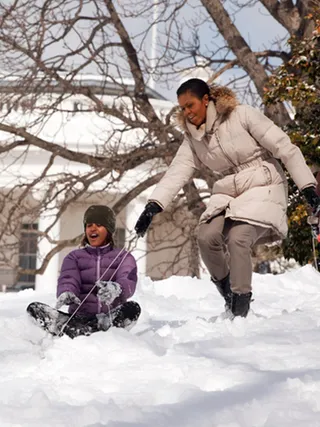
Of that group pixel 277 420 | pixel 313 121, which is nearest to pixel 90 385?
pixel 277 420

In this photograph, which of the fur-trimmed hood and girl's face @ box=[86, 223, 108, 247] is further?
the fur-trimmed hood

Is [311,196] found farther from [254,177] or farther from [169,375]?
[169,375]

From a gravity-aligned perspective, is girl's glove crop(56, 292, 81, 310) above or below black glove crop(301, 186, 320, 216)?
below

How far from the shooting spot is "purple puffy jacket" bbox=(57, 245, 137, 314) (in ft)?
15.1

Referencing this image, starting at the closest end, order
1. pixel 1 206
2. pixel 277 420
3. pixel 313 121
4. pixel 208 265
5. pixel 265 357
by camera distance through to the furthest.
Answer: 1. pixel 277 420
2. pixel 265 357
3. pixel 208 265
4. pixel 313 121
5. pixel 1 206

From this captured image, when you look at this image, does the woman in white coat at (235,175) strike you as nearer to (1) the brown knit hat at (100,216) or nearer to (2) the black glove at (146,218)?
(2) the black glove at (146,218)

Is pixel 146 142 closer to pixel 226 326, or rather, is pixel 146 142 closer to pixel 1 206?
pixel 1 206

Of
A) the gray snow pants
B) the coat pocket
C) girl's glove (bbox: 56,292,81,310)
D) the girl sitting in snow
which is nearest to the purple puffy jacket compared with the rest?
the girl sitting in snow

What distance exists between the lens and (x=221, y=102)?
5.09m

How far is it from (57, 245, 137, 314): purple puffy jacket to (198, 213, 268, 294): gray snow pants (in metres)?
0.75

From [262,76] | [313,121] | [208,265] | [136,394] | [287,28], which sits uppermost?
[287,28]

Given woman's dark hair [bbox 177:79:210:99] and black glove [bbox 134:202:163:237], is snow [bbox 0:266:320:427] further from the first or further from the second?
woman's dark hair [bbox 177:79:210:99]

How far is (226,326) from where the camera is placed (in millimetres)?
4758

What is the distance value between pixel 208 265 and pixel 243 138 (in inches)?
35.0
